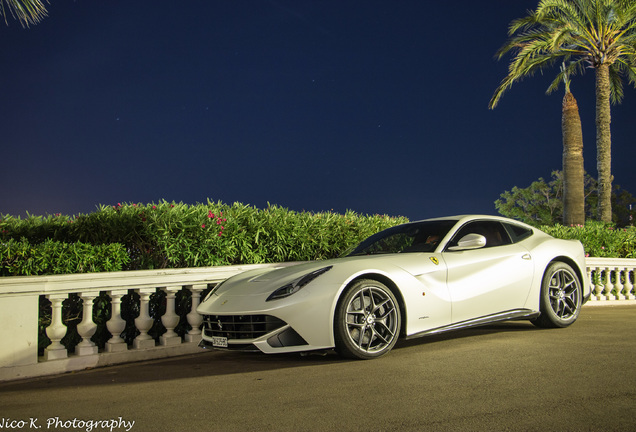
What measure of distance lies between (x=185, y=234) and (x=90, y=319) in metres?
1.74

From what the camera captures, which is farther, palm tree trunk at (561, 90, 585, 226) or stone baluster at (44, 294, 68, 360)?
palm tree trunk at (561, 90, 585, 226)

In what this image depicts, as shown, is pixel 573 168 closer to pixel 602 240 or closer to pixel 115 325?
pixel 602 240

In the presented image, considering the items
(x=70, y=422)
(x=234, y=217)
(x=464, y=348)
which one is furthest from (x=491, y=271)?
(x=70, y=422)

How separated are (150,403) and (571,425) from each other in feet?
9.73

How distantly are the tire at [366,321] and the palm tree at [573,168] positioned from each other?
15.6m

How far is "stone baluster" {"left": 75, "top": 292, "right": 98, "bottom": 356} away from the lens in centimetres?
591

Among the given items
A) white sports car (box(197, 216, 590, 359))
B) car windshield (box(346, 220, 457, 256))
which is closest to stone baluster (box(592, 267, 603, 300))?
white sports car (box(197, 216, 590, 359))

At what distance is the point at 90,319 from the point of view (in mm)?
5988

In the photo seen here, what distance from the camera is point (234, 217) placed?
7.81 meters

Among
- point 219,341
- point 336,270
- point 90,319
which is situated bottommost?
point 219,341

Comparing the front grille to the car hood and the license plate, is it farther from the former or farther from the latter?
the car hood

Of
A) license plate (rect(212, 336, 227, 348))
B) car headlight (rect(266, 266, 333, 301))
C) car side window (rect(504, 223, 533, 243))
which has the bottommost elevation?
license plate (rect(212, 336, 227, 348))

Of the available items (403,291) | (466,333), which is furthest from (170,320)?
(466,333)

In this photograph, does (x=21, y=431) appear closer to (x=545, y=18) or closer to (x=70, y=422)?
(x=70, y=422)
